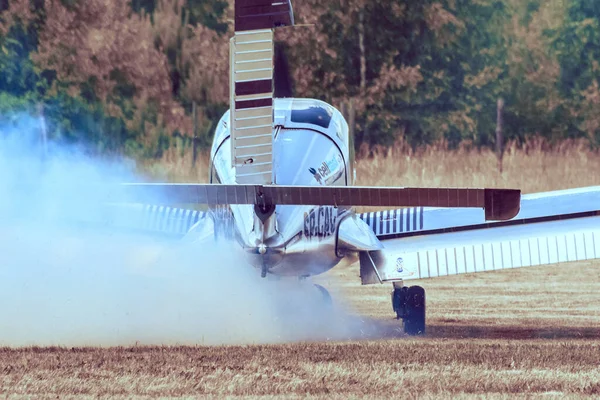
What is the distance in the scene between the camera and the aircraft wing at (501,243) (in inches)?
502

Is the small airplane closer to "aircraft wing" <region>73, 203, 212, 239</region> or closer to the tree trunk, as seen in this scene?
"aircraft wing" <region>73, 203, 212, 239</region>

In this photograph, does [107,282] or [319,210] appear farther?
[107,282]

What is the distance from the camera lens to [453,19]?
34.5 metres

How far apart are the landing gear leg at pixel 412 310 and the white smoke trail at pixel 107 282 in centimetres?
48

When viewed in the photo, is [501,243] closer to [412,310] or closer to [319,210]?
[412,310]

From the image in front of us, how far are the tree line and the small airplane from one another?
1693 centimetres

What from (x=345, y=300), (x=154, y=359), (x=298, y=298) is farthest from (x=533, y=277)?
(x=154, y=359)

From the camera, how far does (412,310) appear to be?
1320 centimetres

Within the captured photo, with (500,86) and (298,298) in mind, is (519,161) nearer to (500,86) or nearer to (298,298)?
(500,86)

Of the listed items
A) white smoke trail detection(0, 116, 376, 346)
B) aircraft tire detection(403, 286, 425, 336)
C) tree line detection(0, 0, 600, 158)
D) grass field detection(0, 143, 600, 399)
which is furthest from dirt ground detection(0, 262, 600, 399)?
tree line detection(0, 0, 600, 158)

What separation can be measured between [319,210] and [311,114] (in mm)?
1440

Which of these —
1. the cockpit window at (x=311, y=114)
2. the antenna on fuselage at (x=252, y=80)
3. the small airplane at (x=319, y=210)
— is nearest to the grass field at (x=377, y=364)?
the small airplane at (x=319, y=210)

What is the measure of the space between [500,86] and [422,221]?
2205 centimetres

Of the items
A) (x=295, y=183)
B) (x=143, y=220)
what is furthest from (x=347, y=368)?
(x=143, y=220)
